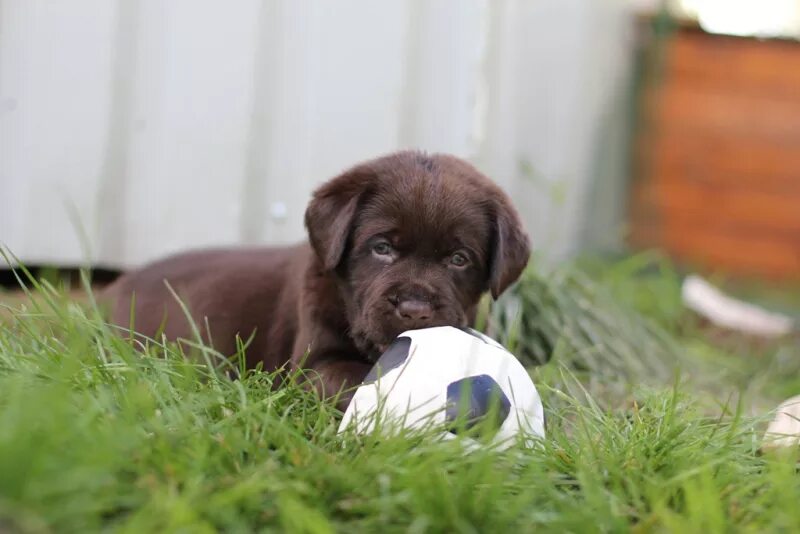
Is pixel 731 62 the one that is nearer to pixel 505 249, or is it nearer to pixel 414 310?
pixel 505 249

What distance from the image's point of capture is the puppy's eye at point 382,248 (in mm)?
3041

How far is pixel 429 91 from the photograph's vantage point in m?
4.96

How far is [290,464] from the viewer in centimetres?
219

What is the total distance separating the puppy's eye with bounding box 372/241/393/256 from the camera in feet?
9.98

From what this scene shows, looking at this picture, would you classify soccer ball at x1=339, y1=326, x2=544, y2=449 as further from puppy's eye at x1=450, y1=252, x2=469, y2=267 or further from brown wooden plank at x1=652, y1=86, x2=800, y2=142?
brown wooden plank at x1=652, y1=86, x2=800, y2=142

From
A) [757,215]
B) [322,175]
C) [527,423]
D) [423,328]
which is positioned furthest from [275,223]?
[757,215]

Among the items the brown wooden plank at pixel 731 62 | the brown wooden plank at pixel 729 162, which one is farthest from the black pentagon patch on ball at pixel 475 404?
the brown wooden plank at pixel 731 62

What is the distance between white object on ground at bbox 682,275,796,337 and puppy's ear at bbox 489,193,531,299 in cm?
302

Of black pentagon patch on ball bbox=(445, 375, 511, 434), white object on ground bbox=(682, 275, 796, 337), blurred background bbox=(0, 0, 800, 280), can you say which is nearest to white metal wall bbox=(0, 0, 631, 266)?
blurred background bbox=(0, 0, 800, 280)

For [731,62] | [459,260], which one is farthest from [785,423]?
[731,62]

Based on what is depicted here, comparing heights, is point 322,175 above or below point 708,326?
above

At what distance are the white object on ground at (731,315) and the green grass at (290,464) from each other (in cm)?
309

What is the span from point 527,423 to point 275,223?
2.68m

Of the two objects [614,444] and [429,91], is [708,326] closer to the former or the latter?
[429,91]
